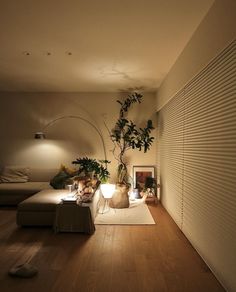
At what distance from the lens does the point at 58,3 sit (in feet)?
6.91

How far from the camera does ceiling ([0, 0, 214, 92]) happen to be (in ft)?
7.13

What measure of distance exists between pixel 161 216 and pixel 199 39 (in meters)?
2.82

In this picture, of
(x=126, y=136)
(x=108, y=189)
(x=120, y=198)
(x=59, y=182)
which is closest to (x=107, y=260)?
(x=108, y=189)

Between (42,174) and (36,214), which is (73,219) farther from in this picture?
(42,174)

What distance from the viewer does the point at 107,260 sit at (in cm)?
247

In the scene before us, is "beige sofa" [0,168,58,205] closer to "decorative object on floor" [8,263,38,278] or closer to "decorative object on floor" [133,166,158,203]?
"decorative object on floor" [133,166,158,203]

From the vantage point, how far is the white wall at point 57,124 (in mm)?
5586

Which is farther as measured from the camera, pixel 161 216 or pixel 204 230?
pixel 161 216

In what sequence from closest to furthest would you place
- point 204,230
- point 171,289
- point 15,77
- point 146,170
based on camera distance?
point 171,289 → point 204,230 → point 15,77 → point 146,170

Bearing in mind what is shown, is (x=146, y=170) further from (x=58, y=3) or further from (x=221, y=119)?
(x=58, y=3)

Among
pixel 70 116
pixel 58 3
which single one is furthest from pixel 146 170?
pixel 58 3

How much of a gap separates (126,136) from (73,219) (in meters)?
2.38

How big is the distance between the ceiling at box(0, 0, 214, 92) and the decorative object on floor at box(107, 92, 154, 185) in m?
0.99

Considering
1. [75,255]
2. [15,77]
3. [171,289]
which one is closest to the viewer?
[171,289]
